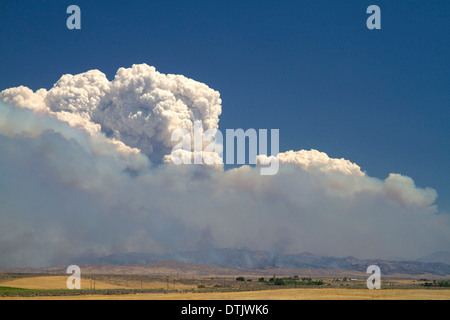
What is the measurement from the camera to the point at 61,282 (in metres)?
147
